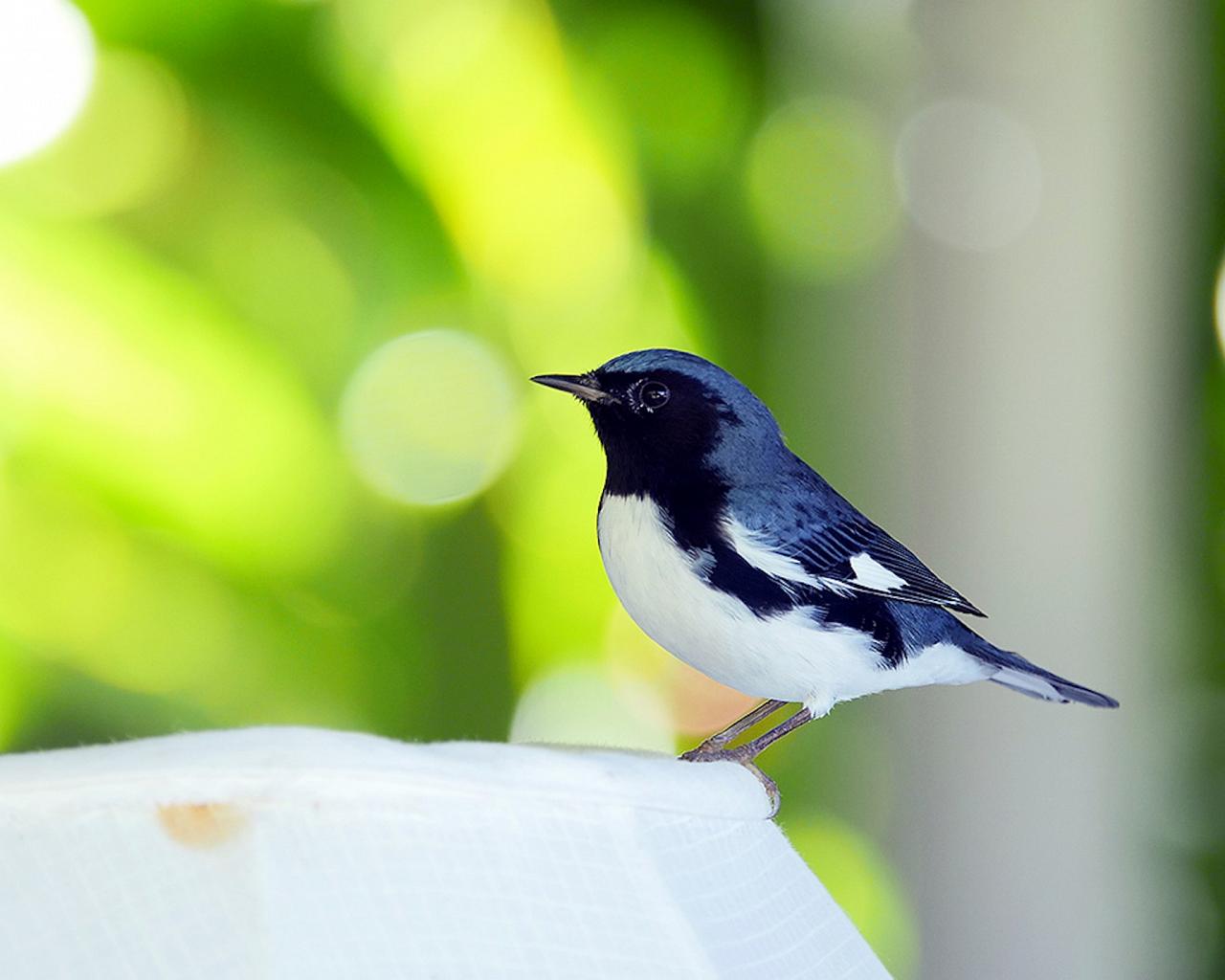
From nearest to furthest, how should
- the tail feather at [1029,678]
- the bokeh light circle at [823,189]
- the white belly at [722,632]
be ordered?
1. the white belly at [722,632]
2. the tail feather at [1029,678]
3. the bokeh light circle at [823,189]

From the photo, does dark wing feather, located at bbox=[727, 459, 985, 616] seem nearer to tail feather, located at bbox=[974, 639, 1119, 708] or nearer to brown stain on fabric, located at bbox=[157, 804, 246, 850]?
tail feather, located at bbox=[974, 639, 1119, 708]

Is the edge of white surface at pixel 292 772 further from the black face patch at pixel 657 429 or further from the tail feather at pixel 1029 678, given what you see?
the tail feather at pixel 1029 678

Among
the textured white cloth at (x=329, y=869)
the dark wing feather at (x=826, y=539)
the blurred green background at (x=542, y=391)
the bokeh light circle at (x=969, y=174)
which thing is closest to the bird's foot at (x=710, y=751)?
the dark wing feather at (x=826, y=539)

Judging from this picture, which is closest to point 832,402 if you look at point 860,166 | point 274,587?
point 860,166

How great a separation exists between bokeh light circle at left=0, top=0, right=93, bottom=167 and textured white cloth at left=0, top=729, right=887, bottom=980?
136 centimetres

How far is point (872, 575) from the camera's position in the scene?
745 mm

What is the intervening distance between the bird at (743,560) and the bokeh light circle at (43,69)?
1.06m

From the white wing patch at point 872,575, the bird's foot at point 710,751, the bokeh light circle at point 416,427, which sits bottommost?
the bokeh light circle at point 416,427

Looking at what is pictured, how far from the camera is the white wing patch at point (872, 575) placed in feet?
2.43

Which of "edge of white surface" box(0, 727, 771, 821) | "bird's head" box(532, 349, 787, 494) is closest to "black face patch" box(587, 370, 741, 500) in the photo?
"bird's head" box(532, 349, 787, 494)

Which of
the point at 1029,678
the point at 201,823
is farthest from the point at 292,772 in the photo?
the point at 1029,678

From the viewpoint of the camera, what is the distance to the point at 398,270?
1.63m

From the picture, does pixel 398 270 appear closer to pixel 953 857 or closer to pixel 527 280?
pixel 527 280

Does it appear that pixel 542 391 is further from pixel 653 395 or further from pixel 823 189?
pixel 653 395
